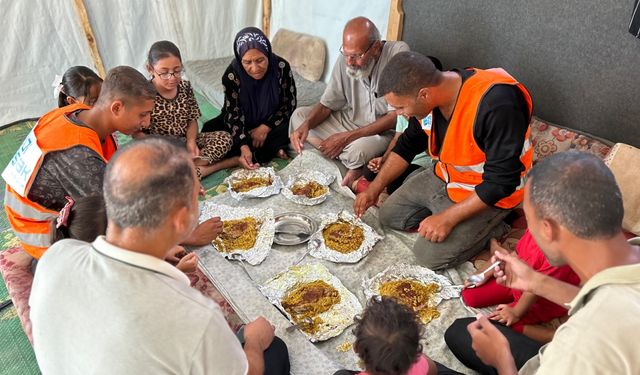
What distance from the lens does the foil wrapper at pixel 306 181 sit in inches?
105

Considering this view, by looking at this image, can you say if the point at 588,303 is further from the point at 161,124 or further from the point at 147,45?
the point at 147,45

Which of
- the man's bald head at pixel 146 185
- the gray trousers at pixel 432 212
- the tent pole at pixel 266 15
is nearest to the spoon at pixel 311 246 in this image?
the gray trousers at pixel 432 212

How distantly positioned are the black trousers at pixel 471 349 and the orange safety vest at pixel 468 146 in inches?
29.4

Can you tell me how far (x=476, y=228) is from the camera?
2207 mm

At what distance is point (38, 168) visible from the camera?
1.78 meters

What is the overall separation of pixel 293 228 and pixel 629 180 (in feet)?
5.94

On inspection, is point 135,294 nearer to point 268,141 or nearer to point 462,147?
point 462,147

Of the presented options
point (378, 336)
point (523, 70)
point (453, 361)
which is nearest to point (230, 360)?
point (378, 336)

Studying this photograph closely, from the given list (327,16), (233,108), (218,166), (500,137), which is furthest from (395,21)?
(218,166)

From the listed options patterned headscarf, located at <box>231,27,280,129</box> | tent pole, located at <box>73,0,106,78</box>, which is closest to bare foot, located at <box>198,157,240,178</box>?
patterned headscarf, located at <box>231,27,280,129</box>

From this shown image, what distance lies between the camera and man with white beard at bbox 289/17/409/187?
9.16 ft

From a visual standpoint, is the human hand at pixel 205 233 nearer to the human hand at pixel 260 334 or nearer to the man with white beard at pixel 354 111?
the human hand at pixel 260 334

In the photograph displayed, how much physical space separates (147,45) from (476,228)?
4.02 m

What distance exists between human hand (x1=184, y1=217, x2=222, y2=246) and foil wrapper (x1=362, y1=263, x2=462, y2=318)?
2.77ft
